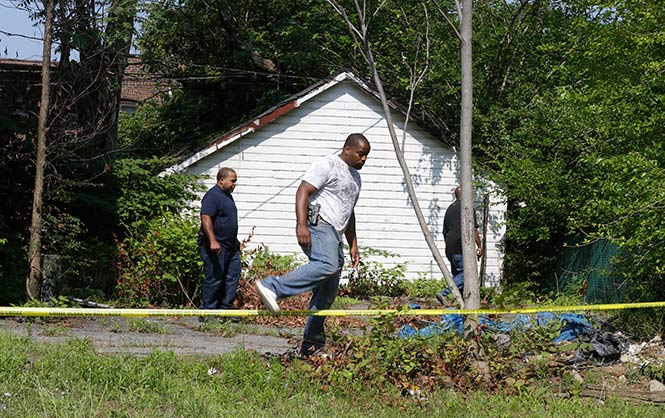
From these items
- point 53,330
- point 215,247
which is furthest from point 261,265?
point 53,330

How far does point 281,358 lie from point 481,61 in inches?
531

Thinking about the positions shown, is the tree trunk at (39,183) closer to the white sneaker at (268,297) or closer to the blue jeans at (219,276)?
the blue jeans at (219,276)

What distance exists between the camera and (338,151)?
54.8 ft

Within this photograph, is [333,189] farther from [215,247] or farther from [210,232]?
[210,232]

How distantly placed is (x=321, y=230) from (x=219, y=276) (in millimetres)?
3160

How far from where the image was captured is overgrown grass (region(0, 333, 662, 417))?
5.66m

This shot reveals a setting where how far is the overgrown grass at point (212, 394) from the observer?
223 inches

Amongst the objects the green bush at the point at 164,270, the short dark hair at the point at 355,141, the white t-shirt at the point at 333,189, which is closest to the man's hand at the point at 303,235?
the white t-shirt at the point at 333,189

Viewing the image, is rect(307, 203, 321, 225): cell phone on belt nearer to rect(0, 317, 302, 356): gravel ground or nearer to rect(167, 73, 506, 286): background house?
rect(0, 317, 302, 356): gravel ground

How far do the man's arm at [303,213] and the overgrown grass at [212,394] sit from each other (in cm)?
93

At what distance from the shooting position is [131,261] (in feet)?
41.3

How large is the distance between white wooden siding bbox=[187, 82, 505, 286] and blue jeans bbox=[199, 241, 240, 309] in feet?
21.7

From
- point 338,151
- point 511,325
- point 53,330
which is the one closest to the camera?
point 511,325

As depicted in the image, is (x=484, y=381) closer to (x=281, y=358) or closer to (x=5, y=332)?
(x=281, y=358)
